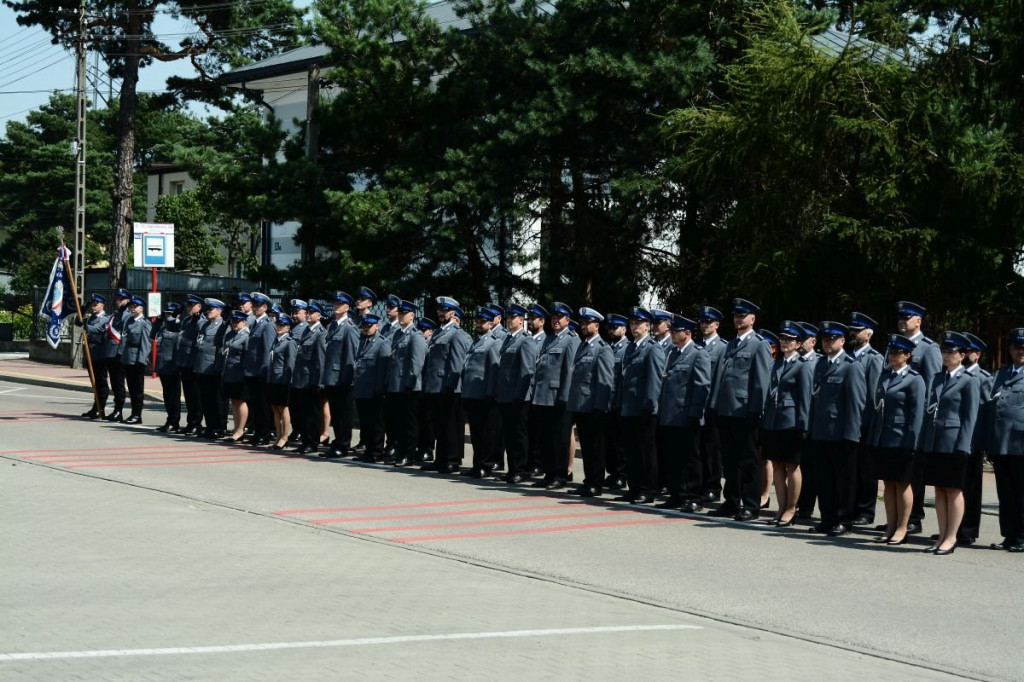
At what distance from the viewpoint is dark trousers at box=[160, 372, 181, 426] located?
813 inches

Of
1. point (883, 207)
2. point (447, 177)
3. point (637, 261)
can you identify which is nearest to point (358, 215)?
point (447, 177)

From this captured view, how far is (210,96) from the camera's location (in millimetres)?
53500

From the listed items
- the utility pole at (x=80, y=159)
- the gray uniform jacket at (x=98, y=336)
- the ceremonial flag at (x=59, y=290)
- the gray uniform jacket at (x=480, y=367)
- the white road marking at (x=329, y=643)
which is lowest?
the white road marking at (x=329, y=643)

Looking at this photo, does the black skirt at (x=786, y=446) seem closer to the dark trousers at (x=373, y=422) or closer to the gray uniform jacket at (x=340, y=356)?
the dark trousers at (x=373, y=422)

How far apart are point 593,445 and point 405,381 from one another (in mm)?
3068

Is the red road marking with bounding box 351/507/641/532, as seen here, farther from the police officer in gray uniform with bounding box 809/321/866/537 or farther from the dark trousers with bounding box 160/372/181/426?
the dark trousers with bounding box 160/372/181/426

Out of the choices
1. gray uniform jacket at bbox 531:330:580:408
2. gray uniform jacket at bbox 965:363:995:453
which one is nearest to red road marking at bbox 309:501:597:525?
gray uniform jacket at bbox 531:330:580:408

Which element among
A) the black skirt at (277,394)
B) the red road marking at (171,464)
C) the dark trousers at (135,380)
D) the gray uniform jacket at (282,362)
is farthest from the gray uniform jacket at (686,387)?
the dark trousers at (135,380)

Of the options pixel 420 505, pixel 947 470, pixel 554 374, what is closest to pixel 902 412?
pixel 947 470

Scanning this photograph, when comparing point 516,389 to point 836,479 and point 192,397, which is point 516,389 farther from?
point 192,397

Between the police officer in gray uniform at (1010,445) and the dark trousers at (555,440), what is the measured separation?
193 inches

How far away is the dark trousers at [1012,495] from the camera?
11602 millimetres

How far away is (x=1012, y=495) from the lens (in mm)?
11664

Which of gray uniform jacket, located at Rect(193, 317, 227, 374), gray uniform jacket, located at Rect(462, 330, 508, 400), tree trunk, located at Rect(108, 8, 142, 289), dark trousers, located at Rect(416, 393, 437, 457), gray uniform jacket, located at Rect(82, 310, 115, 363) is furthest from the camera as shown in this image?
tree trunk, located at Rect(108, 8, 142, 289)
